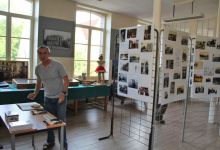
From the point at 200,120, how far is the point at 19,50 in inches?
197

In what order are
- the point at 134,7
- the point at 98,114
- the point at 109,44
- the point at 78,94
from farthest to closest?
the point at 109,44, the point at 134,7, the point at 98,114, the point at 78,94

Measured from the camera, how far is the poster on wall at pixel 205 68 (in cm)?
367

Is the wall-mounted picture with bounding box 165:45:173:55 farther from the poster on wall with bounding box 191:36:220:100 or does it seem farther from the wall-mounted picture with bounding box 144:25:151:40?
the poster on wall with bounding box 191:36:220:100

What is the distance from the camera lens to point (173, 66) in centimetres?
307

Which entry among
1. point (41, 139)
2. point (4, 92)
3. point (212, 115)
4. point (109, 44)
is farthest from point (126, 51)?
point (109, 44)

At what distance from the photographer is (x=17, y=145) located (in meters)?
3.40

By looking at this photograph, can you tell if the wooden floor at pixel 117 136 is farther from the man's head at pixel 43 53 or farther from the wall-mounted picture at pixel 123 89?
the man's head at pixel 43 53

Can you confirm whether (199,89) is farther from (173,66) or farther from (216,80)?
(173,66)

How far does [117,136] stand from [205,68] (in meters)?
2.01

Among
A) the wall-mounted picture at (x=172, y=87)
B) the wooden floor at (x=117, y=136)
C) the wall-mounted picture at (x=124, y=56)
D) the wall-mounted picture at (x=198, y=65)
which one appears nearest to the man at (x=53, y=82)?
the wooden floor at (x=117, y=136)

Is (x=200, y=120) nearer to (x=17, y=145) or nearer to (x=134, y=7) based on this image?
(x=134, y=7)

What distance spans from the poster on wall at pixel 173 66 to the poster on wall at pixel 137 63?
0.54ft

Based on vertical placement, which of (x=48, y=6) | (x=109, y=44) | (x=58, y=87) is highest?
(x=48, y=6)

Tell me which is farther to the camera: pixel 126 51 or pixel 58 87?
A: pixel 126 51
